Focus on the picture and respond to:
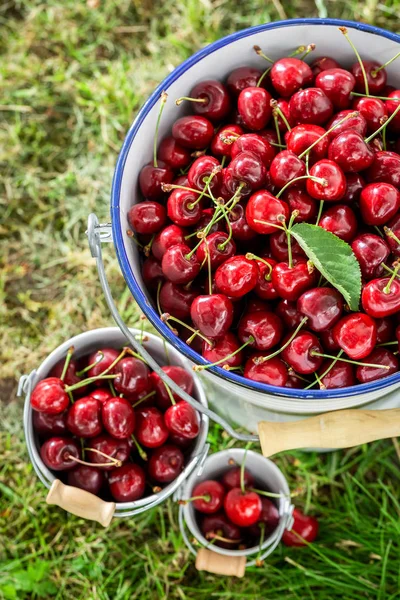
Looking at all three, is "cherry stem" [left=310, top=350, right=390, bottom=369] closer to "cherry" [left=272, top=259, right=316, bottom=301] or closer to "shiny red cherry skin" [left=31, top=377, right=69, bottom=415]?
"cherry" [left=272, top=259, right=316, bottom=301]

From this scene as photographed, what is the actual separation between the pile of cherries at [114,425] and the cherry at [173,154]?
1.44 feet

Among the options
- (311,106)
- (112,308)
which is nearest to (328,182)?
(311,106)

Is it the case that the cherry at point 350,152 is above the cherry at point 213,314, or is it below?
above

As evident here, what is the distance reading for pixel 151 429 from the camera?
4.66ft

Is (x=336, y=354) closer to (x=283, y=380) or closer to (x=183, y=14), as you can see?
(x=283, y=380)

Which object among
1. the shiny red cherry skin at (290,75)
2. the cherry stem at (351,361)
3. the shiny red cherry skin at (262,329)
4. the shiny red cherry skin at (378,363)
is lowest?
the shiny red cherry skin at (378,363)

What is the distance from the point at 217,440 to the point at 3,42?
1.45 m

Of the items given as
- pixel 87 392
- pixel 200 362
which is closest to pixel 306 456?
pixel 87 392

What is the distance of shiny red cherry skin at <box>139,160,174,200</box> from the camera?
121 cm

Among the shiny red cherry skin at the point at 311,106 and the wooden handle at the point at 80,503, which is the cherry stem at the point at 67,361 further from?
the shiny red cherry skin at the point at 311,106

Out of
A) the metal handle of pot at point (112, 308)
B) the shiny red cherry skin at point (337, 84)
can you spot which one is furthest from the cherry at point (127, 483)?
the shiny red cherry skin at point (337, 84)

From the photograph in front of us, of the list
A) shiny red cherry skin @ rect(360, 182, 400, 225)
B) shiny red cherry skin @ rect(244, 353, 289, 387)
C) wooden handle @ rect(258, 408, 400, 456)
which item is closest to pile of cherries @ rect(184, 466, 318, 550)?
wooden handle @ rect(258, 408, 400, 456)

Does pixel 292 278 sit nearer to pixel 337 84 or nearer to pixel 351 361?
pixel 351 361

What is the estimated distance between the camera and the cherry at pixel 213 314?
105 cm
